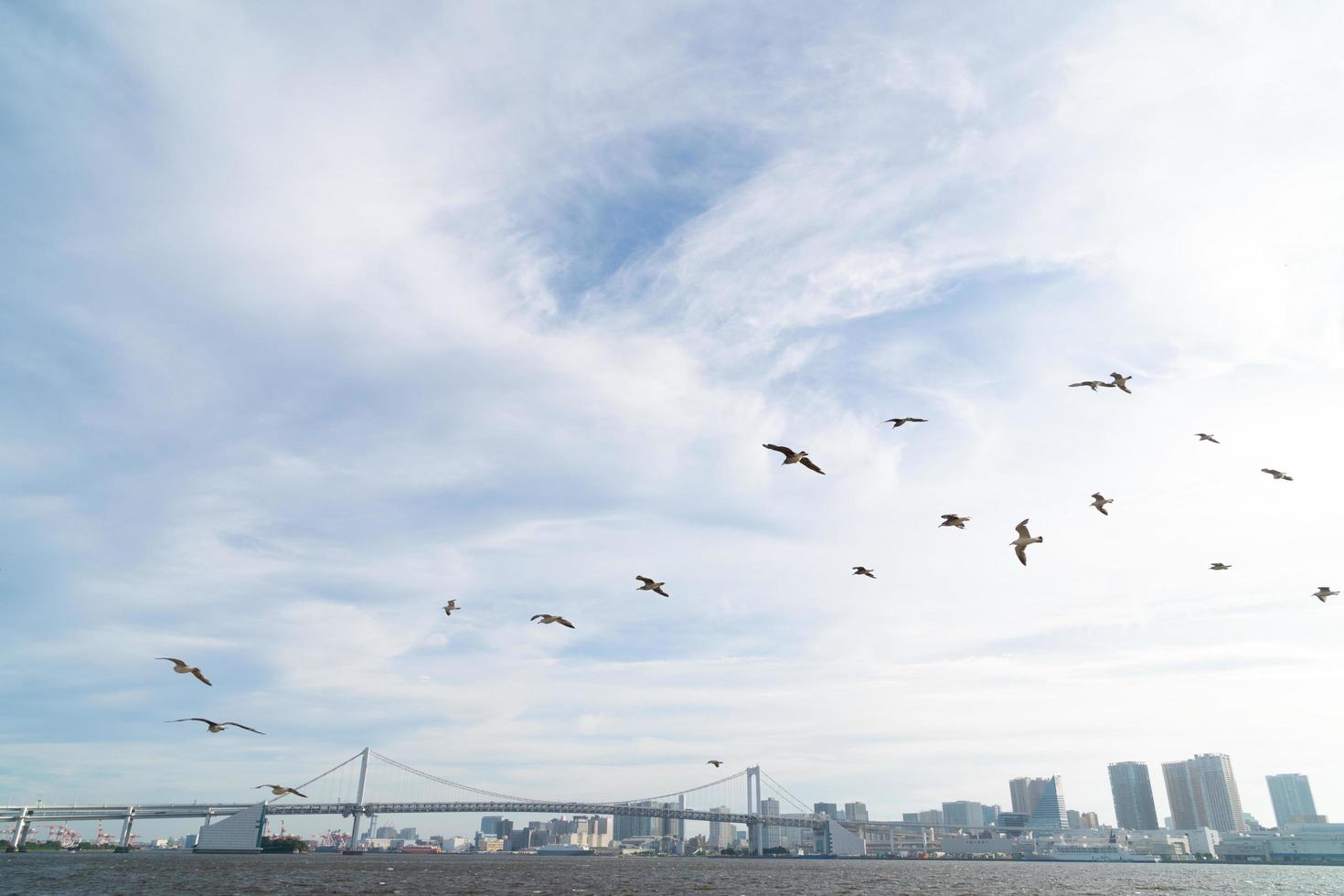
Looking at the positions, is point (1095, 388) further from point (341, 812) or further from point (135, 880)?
point (341, 812)

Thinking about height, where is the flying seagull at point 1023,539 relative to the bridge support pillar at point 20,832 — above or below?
above

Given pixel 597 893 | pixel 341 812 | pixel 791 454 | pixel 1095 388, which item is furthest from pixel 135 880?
pixel 341 812

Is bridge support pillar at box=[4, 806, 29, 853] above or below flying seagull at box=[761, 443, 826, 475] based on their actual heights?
below

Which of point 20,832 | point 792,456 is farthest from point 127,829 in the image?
point 792,456

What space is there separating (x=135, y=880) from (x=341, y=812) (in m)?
119

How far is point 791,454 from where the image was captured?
23859mm

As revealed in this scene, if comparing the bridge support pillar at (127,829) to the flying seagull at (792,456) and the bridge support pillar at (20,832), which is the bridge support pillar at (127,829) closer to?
the bridge support pillar at (20,832)

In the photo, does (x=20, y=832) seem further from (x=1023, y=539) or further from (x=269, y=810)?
(x=1023, y=539)

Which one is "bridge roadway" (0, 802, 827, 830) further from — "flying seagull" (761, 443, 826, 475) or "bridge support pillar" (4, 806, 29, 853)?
"flying seagull" (761, 443, 826, 475)

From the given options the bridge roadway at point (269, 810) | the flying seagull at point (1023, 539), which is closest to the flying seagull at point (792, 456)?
the flying seagull at point (1023, 539)

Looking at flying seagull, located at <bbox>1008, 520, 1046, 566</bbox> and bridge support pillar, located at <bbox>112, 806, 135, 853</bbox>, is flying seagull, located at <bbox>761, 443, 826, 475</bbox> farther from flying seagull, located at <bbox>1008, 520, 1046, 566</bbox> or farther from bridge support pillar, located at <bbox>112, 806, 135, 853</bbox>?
bridge support pillar, located at <bbox>112, 806, 135, 853</bbox>

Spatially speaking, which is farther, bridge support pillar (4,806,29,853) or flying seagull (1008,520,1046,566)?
bridge support pillar (4,806,29,853)

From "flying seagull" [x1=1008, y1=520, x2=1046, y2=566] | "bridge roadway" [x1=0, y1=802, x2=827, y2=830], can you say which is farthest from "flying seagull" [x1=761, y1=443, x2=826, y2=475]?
"bridge roadway" [x1=0, y1=802, x2=827, y2=830]

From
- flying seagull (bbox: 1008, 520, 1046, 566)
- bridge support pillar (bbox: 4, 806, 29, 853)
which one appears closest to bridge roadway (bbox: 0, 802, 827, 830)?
bridge support pillar (bbox: 4, 806, 29, 853)
